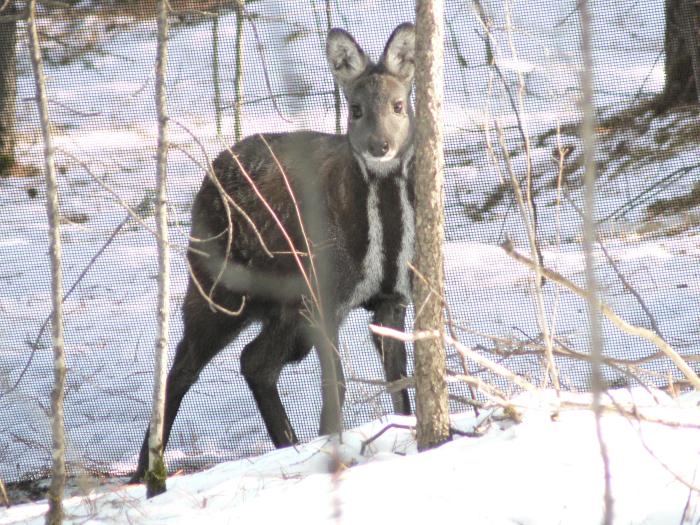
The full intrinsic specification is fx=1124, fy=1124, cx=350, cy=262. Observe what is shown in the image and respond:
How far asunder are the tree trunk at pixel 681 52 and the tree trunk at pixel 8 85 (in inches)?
148

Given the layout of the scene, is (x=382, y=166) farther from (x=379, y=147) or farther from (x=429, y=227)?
(x=429, y=227)

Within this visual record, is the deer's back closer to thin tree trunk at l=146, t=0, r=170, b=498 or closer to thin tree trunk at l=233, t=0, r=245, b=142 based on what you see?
thin tree trunk at l=233, t=0, r=245, b=142

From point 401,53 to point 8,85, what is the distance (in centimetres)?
313

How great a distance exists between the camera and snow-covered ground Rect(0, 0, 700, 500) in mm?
5758

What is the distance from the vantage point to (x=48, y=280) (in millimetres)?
7656

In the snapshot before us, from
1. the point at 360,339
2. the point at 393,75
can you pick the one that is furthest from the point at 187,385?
the point at 393,75

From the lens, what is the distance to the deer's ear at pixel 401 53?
16.6 feet

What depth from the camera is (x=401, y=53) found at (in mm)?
5180

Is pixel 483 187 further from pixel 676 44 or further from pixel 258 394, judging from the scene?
pixel 258 394

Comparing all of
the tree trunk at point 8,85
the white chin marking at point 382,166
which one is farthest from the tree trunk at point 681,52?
the tree trunk at point 8,85

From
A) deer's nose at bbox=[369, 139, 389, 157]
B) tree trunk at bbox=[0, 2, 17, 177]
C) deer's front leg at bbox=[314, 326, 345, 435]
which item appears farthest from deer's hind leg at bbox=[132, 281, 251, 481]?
tree trunk at bbox=[0, 2, 17, 177]

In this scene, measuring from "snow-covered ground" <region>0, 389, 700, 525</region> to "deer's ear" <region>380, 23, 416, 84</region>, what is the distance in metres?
1.90

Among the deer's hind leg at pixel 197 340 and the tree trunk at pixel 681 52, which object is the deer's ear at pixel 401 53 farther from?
the tree trunk at pixel 681 52

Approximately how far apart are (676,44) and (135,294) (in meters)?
3.71
